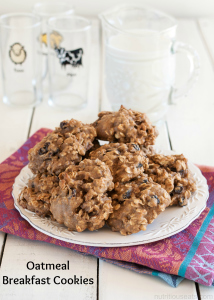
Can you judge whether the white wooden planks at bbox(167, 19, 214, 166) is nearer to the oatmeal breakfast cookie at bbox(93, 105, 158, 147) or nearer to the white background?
the oatmeal breakfast cookie at bbox(93, 105, 158, 147)

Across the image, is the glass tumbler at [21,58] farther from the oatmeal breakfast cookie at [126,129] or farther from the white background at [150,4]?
the white background at [150,4]

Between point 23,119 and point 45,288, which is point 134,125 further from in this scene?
point 23,119

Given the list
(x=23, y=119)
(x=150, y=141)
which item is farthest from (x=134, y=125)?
(x=23, y=119)

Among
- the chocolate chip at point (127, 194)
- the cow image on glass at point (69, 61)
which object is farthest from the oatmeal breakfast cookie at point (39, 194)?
the cow image on glass at point (69, 61)

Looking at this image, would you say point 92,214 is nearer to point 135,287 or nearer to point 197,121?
point 135,287

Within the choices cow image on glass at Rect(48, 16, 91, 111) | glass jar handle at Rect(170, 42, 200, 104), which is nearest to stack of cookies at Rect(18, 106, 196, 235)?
glass jar handle at Rect(170, 42, 200, 104)
